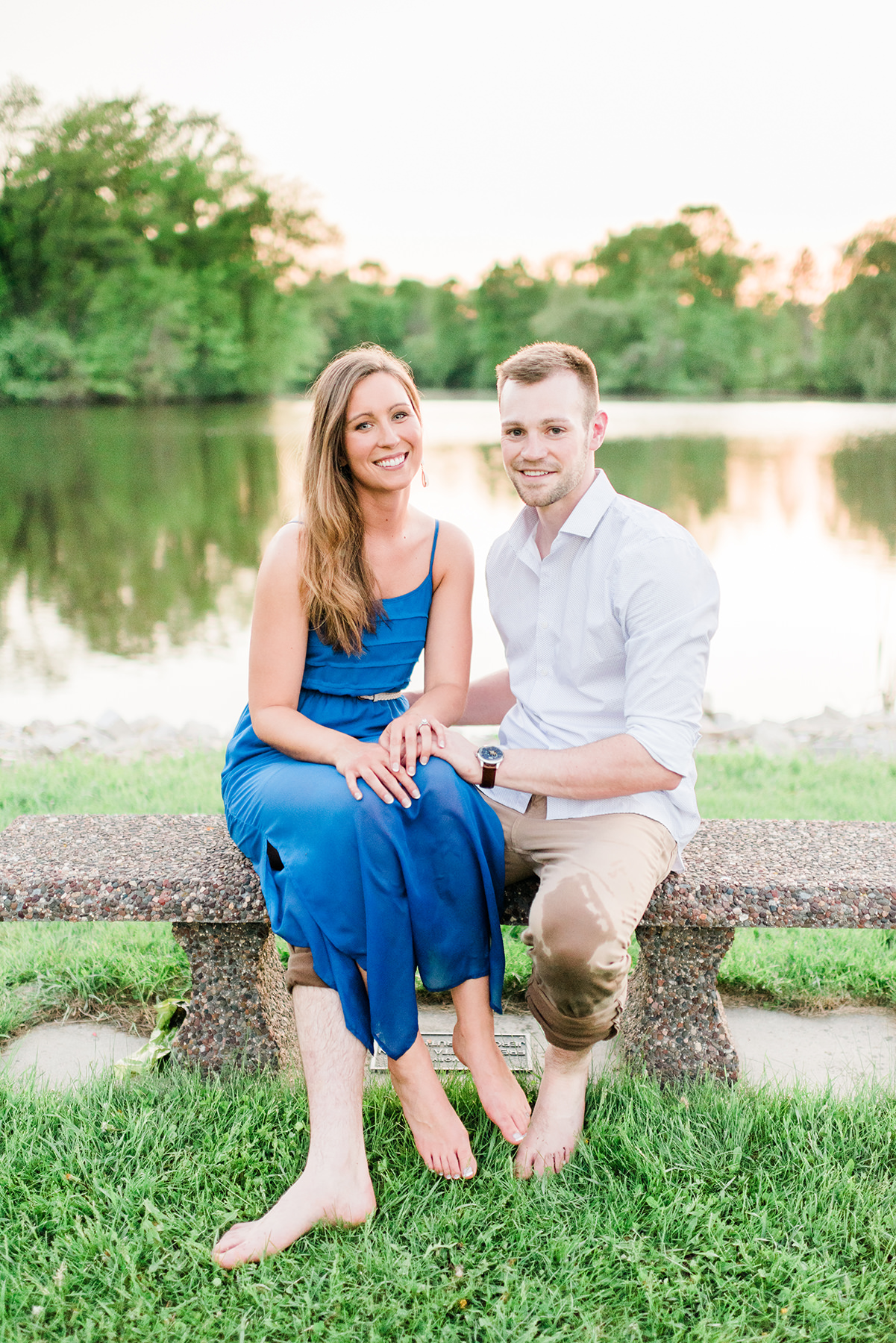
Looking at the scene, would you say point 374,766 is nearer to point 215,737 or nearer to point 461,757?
point 461,757

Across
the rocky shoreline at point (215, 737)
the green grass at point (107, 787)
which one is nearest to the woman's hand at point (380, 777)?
the green grass at point (107, 787)

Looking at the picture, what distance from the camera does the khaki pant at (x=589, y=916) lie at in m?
2.18

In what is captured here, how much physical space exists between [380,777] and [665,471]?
20386 mm

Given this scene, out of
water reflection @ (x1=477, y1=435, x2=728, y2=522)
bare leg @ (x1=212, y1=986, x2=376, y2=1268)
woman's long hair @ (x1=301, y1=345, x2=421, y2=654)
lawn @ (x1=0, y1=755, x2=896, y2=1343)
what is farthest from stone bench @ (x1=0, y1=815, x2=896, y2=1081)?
water reflection @ (x1=477, y1=435, x2=728, y2=522)

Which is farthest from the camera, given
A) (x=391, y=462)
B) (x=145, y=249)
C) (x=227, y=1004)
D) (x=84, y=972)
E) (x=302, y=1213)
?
(x=145, y=249)

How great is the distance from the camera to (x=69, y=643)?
11.5m

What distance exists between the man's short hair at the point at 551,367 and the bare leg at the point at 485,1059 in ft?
5.06

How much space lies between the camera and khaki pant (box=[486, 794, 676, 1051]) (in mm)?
2176

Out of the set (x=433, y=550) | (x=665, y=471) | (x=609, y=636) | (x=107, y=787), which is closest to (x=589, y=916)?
(x=609, y=636)

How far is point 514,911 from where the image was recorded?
2.54 metres

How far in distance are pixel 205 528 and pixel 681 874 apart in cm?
1732

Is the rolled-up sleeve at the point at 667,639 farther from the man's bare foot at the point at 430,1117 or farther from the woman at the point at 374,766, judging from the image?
the man's bare foot at the point at 430,1117

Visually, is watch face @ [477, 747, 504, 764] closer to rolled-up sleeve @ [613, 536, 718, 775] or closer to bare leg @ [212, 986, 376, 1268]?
rolled-up sleeve @ [613, 536, 718, 775]

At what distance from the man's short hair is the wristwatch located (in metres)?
0.93
